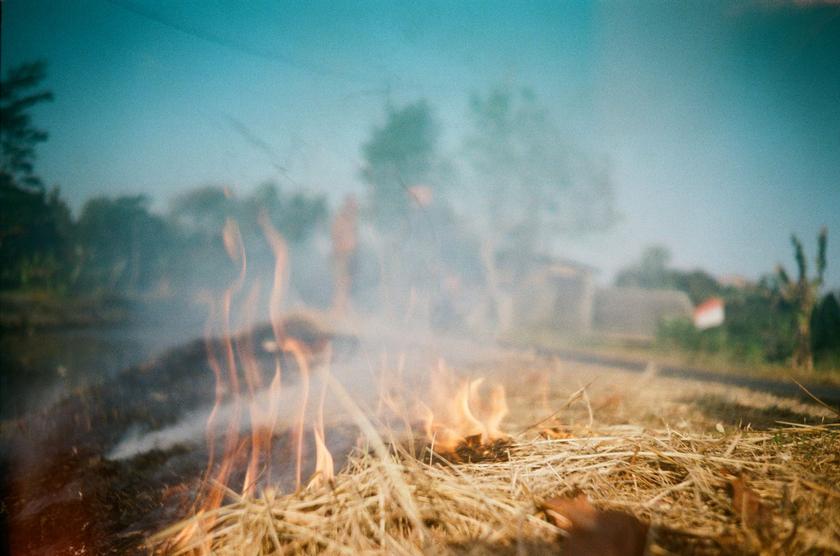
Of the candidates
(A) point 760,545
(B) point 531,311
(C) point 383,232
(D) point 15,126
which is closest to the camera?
(A) point 760,545

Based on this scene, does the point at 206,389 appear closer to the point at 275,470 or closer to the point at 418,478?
the point at 275,470

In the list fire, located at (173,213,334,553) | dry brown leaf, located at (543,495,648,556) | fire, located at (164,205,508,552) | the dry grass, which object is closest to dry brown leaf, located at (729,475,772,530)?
the dry grass

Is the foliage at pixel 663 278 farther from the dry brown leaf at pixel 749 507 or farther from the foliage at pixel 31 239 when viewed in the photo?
the foliage at pixel 31 239

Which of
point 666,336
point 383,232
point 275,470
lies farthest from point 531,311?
point 275,470

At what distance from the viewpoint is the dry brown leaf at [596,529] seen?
3.94 ft

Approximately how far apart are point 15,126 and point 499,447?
79.8 ft

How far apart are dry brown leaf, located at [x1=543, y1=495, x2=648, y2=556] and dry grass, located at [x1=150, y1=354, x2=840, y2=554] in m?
0.06

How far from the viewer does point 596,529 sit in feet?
4.17

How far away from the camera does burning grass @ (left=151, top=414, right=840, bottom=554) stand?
→ 4.26 feet

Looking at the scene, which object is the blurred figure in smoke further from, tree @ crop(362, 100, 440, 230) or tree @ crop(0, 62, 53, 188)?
tree @ crop(0, 62, 53, 188)

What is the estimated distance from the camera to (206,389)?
645cm

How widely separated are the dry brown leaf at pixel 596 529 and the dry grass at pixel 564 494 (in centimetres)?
6

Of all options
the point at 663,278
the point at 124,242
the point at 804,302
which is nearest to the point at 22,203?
the point at 124,242

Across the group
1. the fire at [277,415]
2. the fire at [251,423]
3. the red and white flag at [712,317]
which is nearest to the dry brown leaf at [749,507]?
the fire at [277,415]
